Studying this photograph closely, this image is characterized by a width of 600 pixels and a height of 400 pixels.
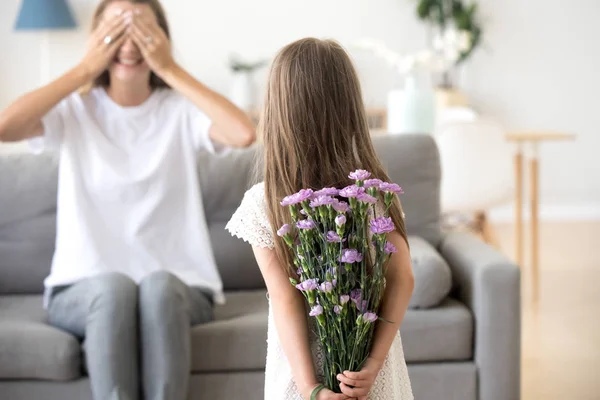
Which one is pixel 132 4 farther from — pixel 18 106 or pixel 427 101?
pixel 427 101

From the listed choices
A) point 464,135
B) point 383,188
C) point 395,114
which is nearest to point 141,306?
point 383,188

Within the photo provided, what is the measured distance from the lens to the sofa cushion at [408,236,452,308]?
240 cm

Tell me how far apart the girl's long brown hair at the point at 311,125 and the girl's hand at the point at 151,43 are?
98cm

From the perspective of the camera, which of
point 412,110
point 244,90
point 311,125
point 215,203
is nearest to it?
point 311,125

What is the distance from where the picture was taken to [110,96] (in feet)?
8.23

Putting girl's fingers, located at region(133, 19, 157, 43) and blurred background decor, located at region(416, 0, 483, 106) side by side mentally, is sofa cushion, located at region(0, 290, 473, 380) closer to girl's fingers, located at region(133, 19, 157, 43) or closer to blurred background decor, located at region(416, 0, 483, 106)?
girl's fingers, located at region(133, 19, 157, 43)

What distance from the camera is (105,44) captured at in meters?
2.42

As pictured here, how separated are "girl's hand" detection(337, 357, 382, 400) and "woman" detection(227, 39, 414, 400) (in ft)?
0.11

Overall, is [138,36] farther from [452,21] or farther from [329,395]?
[452,21]

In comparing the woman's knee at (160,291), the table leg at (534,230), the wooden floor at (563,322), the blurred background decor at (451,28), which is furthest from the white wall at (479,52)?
the woman's knee at (160,291)

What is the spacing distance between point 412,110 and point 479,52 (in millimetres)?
3198

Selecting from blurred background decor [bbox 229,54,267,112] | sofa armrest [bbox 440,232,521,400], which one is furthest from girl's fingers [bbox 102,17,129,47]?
blurred background decor [bbox 229,54,267,112]

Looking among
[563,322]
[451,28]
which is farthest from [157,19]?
[451,28]

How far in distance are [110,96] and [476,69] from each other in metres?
4.34
